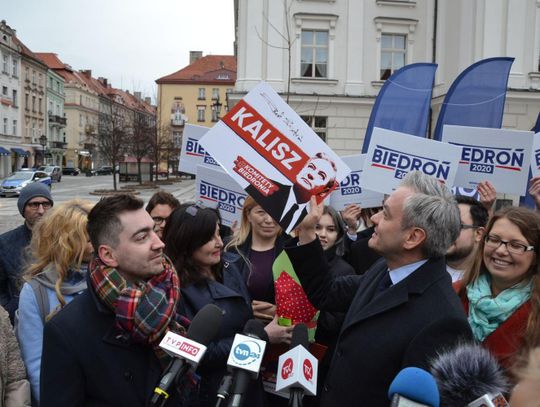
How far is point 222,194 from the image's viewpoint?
5.01 m

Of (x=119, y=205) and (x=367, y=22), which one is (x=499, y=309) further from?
(x=367, y=22)

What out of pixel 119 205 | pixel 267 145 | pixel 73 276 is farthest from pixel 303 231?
pixel 73 276

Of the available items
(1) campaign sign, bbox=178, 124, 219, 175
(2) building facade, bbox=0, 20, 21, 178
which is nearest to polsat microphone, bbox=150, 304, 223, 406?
(1) campaign sign, bbox=178, 124, 219, 175

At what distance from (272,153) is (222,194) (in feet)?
6.66

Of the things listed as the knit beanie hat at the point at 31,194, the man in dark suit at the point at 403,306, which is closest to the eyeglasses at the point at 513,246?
the man in dark suit at the point at 403,306

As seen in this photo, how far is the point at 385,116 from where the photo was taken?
29.6ft

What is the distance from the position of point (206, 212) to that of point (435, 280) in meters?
1.37

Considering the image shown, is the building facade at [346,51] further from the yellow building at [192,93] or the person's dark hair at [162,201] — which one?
the yellow building at [192,93]

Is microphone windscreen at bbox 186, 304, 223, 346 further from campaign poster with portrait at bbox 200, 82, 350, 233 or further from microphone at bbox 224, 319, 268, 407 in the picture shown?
campaign poster with portrait at bbox 200, 82, 350, 233

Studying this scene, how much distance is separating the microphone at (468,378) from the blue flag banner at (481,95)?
294 inches

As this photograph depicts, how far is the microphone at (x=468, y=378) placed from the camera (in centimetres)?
139

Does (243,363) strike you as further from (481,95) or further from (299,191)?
(481,95)

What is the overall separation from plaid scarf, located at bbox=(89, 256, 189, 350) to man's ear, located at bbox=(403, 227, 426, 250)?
105 centimetres

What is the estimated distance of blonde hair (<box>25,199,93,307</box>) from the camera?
2.80 metres
